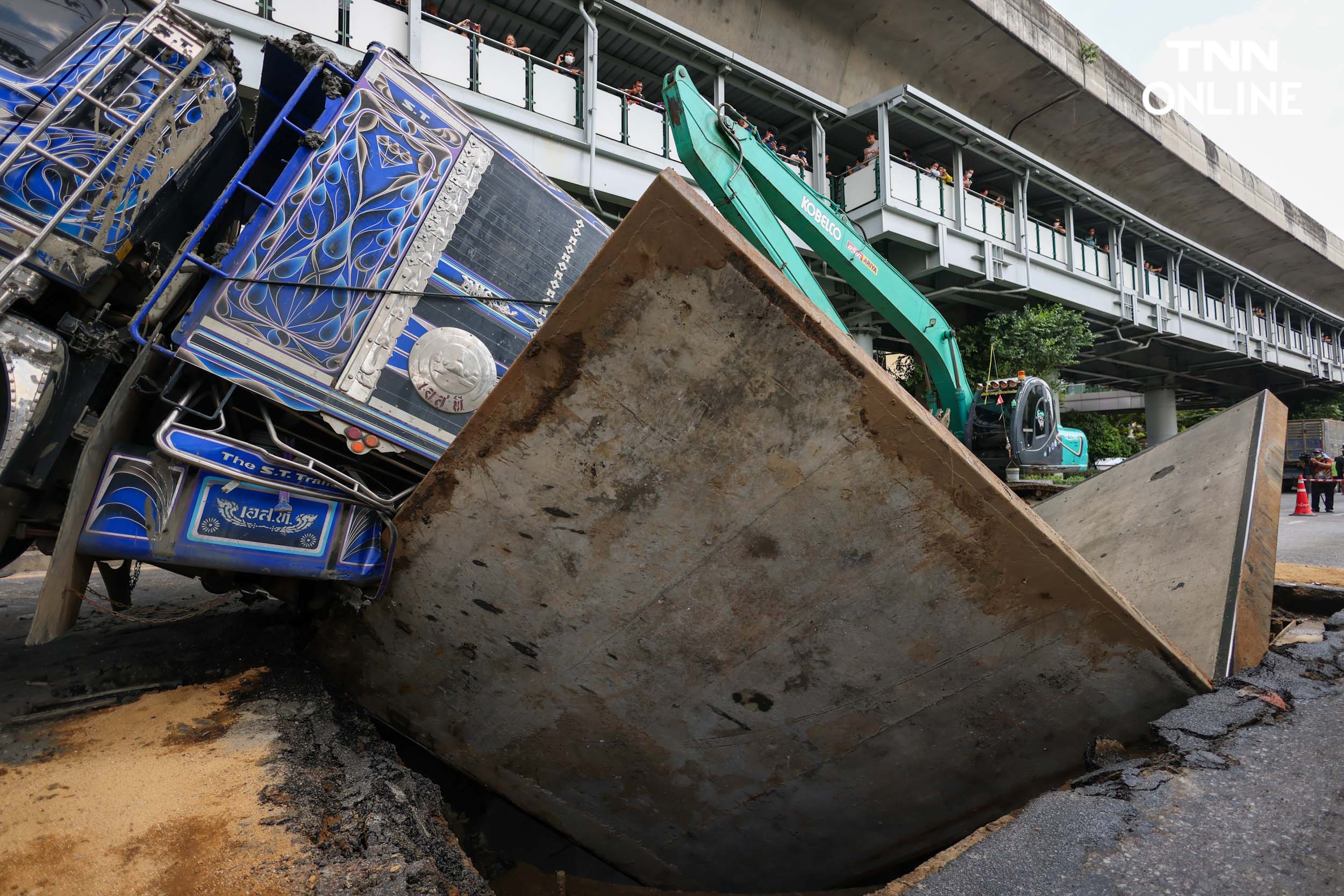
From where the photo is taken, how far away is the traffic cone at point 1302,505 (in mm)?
13845

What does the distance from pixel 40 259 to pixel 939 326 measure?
25.4 feet

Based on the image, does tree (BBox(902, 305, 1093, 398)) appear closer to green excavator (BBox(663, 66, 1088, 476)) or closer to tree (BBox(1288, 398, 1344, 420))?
green excavator (BBox(663, 66, 1088, 476))

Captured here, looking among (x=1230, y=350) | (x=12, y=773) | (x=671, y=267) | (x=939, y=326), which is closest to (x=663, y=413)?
(x=671, y=267)

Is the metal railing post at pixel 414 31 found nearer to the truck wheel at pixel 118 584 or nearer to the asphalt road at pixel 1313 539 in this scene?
the truck wheel at pixel 118 584

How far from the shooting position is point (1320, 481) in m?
14.4

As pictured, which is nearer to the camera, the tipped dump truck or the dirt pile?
the dirt pile

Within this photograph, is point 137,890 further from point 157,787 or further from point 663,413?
point 663,413

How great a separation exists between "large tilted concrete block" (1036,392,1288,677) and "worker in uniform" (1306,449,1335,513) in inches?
478

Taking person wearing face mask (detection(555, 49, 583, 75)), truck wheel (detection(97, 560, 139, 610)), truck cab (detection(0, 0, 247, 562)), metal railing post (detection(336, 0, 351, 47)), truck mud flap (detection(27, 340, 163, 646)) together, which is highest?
person wearing face mask (detection(555, 49, 583, 75))

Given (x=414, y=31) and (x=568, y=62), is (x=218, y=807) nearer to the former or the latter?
(x=414, y=31)

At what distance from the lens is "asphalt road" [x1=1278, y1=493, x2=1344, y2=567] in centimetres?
738

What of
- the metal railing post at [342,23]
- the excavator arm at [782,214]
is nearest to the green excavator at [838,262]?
the excavator arm at [782,214]

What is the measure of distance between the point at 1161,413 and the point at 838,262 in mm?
27160

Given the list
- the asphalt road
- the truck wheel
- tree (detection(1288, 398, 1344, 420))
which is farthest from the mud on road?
tree (detection(1288, 398, 1344, 420))
